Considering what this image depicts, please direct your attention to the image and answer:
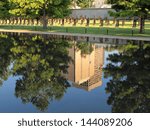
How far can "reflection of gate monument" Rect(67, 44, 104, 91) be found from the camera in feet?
56.8

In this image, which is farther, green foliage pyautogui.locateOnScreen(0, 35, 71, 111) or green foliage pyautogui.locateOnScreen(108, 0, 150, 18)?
green foliage pyautogui.locateOnScreen(108, 0, 150, 18)

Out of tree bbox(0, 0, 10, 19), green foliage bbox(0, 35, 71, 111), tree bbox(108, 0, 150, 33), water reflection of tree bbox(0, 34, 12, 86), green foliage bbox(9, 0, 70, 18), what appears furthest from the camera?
tree bbox(0, 0, 10, 19)

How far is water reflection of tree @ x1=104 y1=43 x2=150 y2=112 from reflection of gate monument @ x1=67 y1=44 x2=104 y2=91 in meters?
0.63

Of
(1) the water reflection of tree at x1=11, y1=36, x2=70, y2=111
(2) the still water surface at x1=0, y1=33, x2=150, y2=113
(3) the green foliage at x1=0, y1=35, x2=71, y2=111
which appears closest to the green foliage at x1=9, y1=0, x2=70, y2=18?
(3) the green foliage at x1=0, y1=35, x2=71, y2=111

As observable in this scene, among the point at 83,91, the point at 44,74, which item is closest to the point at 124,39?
the point at 44,74

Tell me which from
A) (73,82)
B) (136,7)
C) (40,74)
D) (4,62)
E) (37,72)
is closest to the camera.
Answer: (73,82)

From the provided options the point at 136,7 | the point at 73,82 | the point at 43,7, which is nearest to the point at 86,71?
the point at 73,82

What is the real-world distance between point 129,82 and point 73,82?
2.73 m

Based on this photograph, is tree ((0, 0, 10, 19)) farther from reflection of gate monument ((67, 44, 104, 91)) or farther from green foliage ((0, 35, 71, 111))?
reflection of gate monument ((67, 44, 104, 91))

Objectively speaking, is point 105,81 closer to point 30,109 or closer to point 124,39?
point 30,109

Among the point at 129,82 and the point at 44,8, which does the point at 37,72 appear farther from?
the point at 44,8

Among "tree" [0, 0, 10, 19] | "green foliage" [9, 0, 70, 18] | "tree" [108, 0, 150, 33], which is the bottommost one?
"tree" [0, 0, 10, 19]

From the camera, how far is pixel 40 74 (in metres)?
18.5

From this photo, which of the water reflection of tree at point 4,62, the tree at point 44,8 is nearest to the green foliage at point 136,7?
the tree at point 44,8
